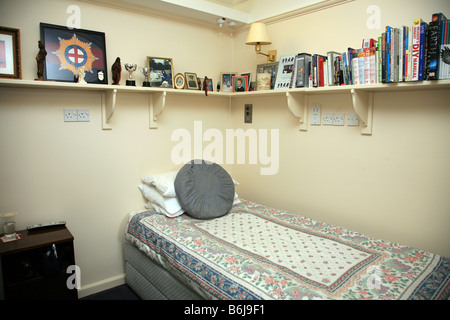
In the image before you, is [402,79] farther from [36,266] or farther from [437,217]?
[36,266]

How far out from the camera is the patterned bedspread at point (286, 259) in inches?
55.7

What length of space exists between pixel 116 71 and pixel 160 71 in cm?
38

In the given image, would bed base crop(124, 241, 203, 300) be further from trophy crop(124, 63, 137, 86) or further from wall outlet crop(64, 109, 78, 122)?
trophy crop(124, 63, 137, 86)

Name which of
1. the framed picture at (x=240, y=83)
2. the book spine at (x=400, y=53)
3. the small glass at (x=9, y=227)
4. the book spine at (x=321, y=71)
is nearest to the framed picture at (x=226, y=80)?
the framed picture at (x=240, y=83)

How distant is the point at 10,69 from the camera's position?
1896mm

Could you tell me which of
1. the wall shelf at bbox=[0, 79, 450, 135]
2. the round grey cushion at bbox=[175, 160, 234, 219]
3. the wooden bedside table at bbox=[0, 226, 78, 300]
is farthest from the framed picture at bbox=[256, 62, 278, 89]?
the wooden bedside table at bbox=[0, 226, 78, 300]

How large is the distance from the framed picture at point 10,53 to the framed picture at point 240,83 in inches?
63.0

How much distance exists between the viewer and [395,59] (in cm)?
165

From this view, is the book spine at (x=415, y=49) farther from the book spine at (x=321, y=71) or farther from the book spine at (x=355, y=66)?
the book spine at (x=321, y=71)

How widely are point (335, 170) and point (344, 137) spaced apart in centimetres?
25

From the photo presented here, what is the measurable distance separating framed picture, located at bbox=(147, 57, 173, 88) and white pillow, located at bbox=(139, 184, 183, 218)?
83 centimetres

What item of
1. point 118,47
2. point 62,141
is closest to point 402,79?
point 118,47

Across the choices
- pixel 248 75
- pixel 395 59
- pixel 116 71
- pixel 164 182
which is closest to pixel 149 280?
pixel 164 182

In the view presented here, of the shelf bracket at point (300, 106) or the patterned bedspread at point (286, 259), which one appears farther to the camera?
the shelf bracket at point (300, 106)
